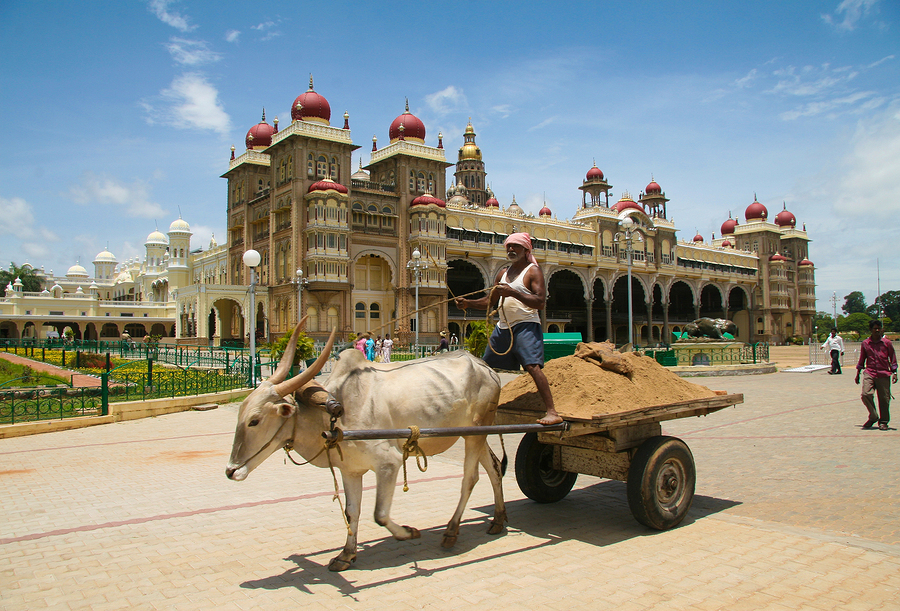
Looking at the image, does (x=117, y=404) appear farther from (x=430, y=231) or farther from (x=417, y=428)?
(x=430, y=231)

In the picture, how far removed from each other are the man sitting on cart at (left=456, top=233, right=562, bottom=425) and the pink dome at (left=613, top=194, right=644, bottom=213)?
186ft

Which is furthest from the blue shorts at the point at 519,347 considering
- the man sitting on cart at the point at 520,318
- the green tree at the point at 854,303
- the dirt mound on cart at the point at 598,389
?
the green tree at the point at 854,303

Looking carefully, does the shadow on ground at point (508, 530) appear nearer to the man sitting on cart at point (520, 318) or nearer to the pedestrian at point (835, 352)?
the man sitting on cart at point (520, 318)

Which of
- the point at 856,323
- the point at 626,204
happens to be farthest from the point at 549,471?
the point at 856,323

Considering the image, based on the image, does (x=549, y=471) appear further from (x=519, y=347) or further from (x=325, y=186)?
(x=325, y=186)

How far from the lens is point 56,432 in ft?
35.9

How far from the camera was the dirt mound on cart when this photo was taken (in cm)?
509

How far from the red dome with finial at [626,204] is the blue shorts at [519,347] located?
186ft

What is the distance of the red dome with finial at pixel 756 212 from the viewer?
75875 millimetres

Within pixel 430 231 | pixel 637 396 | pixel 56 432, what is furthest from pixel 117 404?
pixel 430 231

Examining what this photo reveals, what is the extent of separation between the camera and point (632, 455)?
5.32 meters

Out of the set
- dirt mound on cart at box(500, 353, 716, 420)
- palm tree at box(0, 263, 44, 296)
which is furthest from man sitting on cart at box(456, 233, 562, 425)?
palm tree at box(0, 263, 44, 296)

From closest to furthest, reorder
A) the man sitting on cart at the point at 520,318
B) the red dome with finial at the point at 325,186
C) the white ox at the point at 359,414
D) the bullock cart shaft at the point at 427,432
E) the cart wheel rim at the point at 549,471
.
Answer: the bullock cart shaft at the point at 427,432 → the white ox at the point at 359,414 → the man sitting on cart at the point at 520,318 → the cart wheel rim at the point at 549,471 → the red dome with finial at the point at 325,186

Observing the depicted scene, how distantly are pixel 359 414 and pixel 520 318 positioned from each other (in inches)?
61.1
